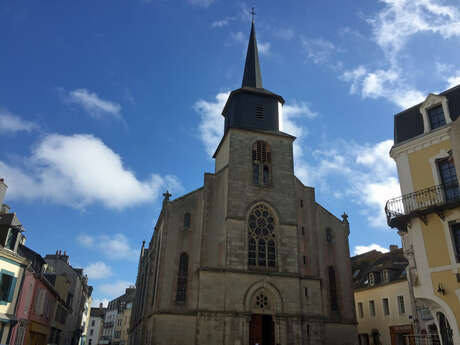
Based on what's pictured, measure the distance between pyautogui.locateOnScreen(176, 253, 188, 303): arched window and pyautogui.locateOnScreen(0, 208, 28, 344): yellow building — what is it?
7.75 meters

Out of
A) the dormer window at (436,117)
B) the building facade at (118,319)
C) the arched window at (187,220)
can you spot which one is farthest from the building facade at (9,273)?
the building facade at (118,319)

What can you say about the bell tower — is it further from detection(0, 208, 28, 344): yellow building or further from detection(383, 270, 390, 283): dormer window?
detection(0, 208, 28, 344): yellow building

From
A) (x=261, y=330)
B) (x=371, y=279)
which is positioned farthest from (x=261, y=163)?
(x=371, y=279)

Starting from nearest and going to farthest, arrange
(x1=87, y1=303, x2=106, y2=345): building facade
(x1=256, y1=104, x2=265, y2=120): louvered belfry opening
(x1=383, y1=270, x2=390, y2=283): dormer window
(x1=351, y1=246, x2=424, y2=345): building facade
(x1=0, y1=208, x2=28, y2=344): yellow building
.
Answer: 1. (x1=0, y1=208, x2=28, y2=344): yellow building
2. (x1=351, y1=246, x2=424, y2=345): building facade
3. (x1=256, y1=104, x2=265, y2=120): louvered belfry opening
4. (x1=383, y1=270, x2=390, y2=283): dormer window
5. (x1=87, y1=303, x2=106, y2=345): building facade

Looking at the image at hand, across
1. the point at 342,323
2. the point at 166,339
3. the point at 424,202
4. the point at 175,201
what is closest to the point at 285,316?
the point at 342,323

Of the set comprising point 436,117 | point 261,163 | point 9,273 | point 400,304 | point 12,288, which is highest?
point 261,163

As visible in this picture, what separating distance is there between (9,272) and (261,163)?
15.4 meters

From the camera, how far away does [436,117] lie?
15008mm

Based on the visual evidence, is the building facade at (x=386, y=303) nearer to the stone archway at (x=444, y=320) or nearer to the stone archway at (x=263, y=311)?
the stone archway at (x=263, y=311)

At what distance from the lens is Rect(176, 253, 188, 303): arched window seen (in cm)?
2143

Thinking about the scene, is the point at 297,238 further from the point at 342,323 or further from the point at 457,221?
the point at 457,221

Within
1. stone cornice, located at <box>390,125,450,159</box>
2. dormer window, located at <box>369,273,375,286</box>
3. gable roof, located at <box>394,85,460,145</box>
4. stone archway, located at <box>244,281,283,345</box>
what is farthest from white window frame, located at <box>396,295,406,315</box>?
gable roof, located at <box>394,85,460,145</box>

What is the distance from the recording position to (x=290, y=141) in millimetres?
27016

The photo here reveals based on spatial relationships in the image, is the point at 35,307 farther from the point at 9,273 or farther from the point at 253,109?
the point at 253,109
